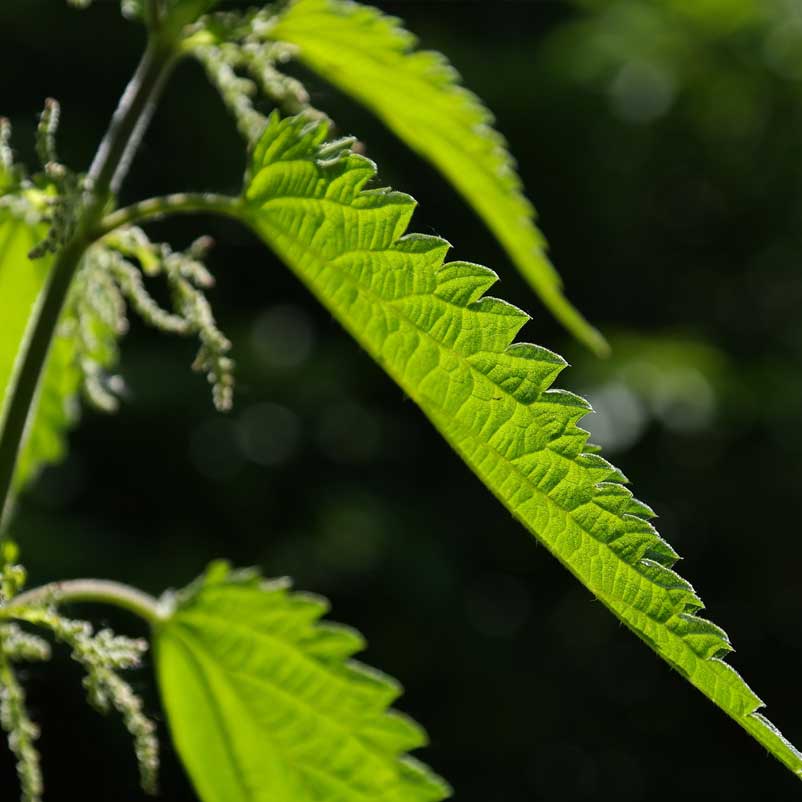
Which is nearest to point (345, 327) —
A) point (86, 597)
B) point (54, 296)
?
point (54, 296)

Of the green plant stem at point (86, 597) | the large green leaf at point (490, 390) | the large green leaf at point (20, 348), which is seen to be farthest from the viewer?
the large green leaf at point (20, 348)

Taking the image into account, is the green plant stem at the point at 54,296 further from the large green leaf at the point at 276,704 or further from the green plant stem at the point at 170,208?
the large green leaf at the point at 276,704

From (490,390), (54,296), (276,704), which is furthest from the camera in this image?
(276,704)

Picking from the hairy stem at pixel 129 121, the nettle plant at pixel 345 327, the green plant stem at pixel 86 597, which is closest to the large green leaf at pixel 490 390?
the nettle plant at pixel 345 327

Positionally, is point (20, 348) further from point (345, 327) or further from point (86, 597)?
point (345, 327)

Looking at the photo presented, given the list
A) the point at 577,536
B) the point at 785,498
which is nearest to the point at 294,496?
the point at 785,498

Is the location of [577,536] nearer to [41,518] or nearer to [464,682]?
[41,518]

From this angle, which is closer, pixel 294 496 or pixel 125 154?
pixel 125 154
